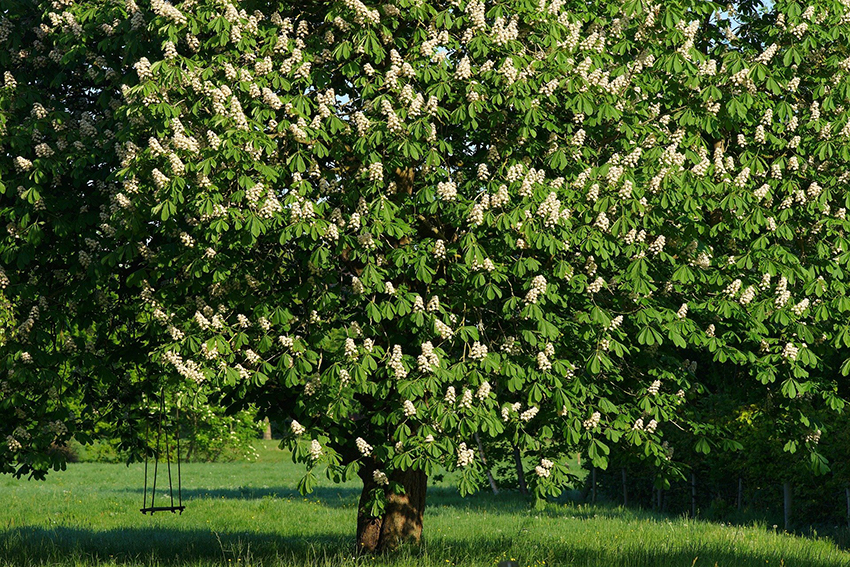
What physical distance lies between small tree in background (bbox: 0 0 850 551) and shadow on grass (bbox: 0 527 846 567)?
5.40ft

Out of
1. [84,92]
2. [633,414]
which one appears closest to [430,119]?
[633,414]

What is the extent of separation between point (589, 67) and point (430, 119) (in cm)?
183

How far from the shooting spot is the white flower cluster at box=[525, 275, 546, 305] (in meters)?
8.62

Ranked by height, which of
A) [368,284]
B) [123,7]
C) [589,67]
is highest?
[123,7]

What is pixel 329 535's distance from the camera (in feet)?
55.4

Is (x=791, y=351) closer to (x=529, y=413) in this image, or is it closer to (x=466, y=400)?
(x=529, y=413)

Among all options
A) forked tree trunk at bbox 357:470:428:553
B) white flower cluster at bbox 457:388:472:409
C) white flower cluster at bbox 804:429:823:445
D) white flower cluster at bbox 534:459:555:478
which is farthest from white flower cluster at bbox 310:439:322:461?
white flower cluster at bbox 804:429:823:445

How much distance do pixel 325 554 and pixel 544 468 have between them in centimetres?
331

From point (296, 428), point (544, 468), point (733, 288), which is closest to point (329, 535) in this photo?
point (544, 468)

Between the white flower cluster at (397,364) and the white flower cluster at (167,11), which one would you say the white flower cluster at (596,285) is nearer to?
the white flower cluster at (397,364)

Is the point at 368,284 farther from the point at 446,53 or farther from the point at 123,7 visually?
the point at 123,7

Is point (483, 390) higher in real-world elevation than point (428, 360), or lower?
lower

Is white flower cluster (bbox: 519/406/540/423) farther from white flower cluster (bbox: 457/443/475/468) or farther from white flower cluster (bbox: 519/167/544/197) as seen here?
white flower cluster (bbox: 519/167/544/197)

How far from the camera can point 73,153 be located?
973cm
